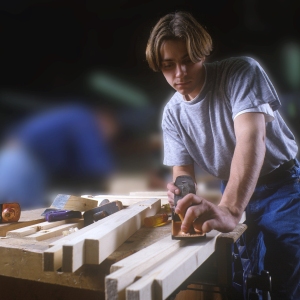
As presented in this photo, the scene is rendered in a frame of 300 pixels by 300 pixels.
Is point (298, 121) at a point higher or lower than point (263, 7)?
lower

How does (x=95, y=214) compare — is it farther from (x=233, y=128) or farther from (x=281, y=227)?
(x=281, y=227)

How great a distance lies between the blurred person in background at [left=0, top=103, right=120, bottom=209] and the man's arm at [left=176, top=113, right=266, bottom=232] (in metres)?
2.66

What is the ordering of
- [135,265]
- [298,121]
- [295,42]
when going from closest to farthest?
1. [135,265]
2. [295,42]
3. [298,121]

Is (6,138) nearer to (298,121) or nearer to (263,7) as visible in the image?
(263,7)

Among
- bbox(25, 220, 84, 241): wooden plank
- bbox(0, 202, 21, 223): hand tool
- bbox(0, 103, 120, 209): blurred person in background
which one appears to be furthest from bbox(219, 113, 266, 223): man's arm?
bbox(0, 103, 120, 209): blurred person in background

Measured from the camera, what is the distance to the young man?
4.33 feet

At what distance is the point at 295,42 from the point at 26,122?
10.2 feet

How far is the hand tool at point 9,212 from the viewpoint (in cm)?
125

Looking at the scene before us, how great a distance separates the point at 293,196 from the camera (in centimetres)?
154

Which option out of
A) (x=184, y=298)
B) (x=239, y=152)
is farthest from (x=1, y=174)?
(x=239, y=152)

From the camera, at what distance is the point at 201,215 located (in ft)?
2.88

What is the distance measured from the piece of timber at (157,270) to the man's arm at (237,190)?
0.06m

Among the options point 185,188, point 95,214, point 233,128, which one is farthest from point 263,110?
point 95,214

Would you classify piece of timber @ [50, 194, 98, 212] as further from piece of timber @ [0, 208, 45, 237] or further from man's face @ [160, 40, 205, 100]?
man's face @ [160, 40, 205, 100]
